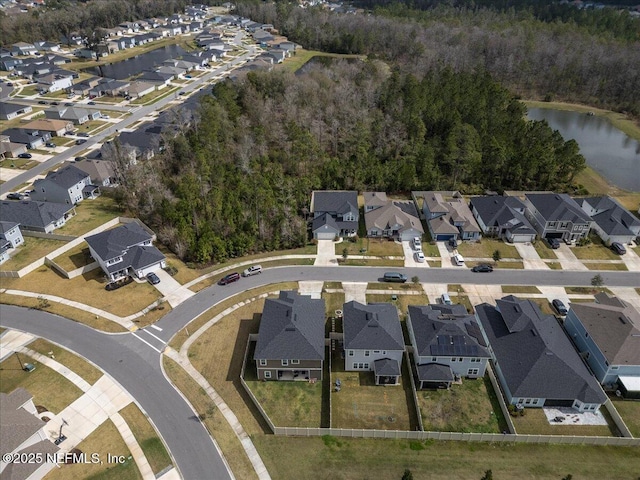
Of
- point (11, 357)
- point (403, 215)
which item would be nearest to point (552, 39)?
point (403, 215)

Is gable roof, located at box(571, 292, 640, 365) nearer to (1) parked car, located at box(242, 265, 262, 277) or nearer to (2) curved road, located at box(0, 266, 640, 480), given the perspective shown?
(2) curved road, located at box(0, 266, 640, 480)

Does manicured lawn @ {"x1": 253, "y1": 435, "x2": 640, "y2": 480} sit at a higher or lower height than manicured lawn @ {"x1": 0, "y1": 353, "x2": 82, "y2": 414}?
higher

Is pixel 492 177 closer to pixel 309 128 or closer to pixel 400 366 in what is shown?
pixel 309 128

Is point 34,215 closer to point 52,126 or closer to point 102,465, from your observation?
point 102,465

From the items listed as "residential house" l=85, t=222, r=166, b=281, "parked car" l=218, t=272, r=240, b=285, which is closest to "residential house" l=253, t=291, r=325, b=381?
"parked car" l=218, t=272, r=240, b=285

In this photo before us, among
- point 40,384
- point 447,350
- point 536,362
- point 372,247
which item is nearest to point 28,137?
point 40,384
